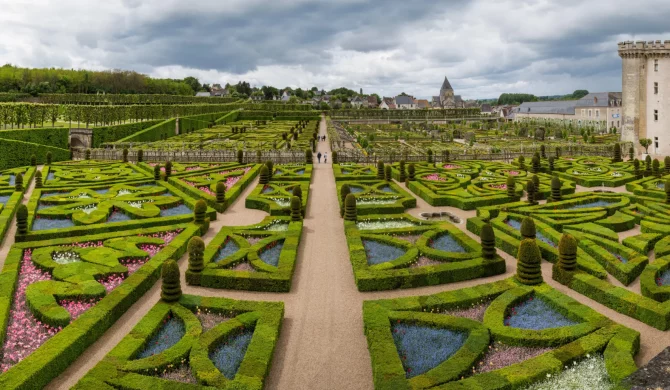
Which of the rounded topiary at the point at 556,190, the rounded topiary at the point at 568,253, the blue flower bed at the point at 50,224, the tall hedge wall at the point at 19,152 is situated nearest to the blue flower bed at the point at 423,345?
the rounded topiary at the point at 568,253

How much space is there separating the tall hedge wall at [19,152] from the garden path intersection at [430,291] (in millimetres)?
19058

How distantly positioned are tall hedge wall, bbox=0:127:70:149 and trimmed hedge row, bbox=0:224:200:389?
99.2 ft

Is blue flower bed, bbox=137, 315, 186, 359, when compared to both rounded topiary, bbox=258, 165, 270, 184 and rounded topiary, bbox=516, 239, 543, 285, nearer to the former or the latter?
rounded topiary, bbox=516, 239, 543, 285

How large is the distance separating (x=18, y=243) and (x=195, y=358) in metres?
11.8

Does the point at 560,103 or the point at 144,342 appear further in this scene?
the point at 560,103

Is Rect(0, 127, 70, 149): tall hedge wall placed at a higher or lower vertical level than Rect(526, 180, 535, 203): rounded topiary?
higher

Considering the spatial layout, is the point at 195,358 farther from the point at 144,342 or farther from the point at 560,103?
the point at 560,103

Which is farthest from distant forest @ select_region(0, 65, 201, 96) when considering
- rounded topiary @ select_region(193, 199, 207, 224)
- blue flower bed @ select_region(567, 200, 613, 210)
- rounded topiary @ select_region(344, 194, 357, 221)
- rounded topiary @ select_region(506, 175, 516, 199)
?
blue flower bed @ select_region(567, 200, 613, 210)

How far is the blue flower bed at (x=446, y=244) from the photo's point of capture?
18220 mm

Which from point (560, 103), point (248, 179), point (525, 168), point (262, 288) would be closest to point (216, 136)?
point (248, 179)

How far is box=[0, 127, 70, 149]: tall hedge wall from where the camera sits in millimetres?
41688

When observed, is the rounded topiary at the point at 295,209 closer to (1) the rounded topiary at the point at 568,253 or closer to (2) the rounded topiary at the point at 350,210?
(2) the rounded topiary at the point at 350,210

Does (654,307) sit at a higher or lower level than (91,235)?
lower

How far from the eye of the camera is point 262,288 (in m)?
15.1
